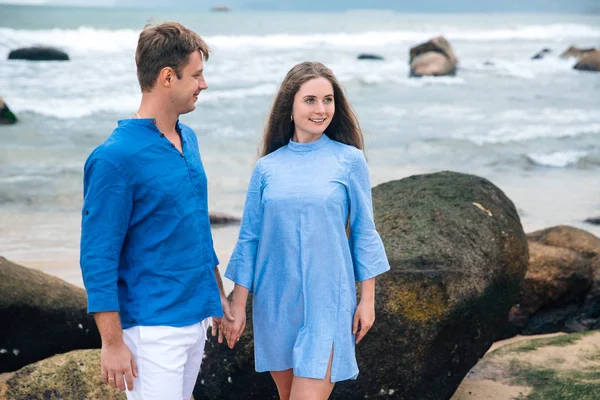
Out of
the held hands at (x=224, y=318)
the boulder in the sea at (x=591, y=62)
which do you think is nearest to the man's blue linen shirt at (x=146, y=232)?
the held hands at (x=224, y=318)

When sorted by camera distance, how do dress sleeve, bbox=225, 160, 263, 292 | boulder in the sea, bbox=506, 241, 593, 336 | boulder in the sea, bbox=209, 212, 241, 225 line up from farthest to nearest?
boulder in the sea, bbox=209, 212, 241, 225, boulder in the sea, bbox=506, 241, 593, 336, dress sleeve, bbox=225, 160, 263, 292

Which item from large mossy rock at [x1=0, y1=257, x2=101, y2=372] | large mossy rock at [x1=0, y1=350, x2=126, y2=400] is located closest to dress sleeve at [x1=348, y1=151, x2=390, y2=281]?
large mossy rock at [x1=0, y1=350, x2=126, y2=400]

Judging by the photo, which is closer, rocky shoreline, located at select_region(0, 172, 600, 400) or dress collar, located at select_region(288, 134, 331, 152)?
dress collar, located at select_region(288, 134, 331, 152)

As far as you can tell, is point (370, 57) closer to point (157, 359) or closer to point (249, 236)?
point (249, 236)

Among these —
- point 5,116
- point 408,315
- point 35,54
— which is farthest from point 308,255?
point 35,54

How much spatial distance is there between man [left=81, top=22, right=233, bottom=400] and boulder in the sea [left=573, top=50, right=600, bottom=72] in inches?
1185

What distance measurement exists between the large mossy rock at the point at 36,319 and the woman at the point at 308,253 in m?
2.01

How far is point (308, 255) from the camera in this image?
3.04 m

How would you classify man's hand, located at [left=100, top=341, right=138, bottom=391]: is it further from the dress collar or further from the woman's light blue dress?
the dress collar

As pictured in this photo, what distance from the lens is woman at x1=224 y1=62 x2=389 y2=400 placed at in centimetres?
303

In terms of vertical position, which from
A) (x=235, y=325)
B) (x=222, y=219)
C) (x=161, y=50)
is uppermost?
(x=161, y=50)

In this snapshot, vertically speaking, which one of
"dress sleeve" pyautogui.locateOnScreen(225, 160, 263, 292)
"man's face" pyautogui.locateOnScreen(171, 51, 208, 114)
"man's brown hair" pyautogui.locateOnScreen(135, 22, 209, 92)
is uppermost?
"man's brown hair" pyautogui.locateOnScreen(135, 22, 209, 92)

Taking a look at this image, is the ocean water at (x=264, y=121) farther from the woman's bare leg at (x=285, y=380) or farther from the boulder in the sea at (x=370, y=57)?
the woman's bare leg at (x=285, y=380)

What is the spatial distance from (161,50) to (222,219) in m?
6.84
